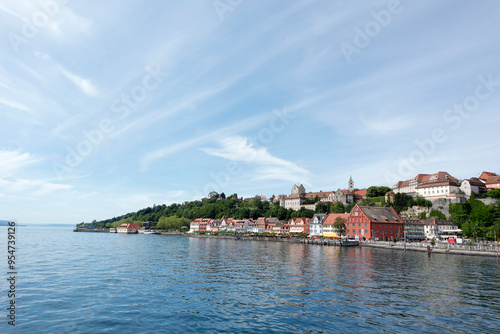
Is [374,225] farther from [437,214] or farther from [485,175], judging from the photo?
[485,175]

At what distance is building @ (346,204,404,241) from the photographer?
4286 inches

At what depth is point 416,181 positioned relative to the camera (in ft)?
538

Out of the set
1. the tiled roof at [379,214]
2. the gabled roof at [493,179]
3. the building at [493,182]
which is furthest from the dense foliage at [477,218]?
the gabled roof at [493,179]

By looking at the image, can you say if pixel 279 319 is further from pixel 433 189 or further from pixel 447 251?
pixel 433 189

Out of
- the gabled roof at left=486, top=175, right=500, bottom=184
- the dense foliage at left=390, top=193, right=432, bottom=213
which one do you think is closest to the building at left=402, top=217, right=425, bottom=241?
the dense foliage at left=390, top=193, right=432, bottom=213

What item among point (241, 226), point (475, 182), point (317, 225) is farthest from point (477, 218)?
point (241, 226)

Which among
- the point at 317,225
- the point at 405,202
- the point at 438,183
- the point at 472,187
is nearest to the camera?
the point at 472,187

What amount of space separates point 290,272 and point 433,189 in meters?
127

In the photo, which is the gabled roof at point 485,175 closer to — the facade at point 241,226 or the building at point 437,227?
the building at point 437,227

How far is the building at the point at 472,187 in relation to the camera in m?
131

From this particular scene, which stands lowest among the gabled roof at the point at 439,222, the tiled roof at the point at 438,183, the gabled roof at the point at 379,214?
the gabled roof at the point at 439,222

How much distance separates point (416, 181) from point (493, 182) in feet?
112

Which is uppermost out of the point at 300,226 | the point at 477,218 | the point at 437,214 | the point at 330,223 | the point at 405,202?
the point at 405,202

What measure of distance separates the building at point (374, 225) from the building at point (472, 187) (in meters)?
41.1
